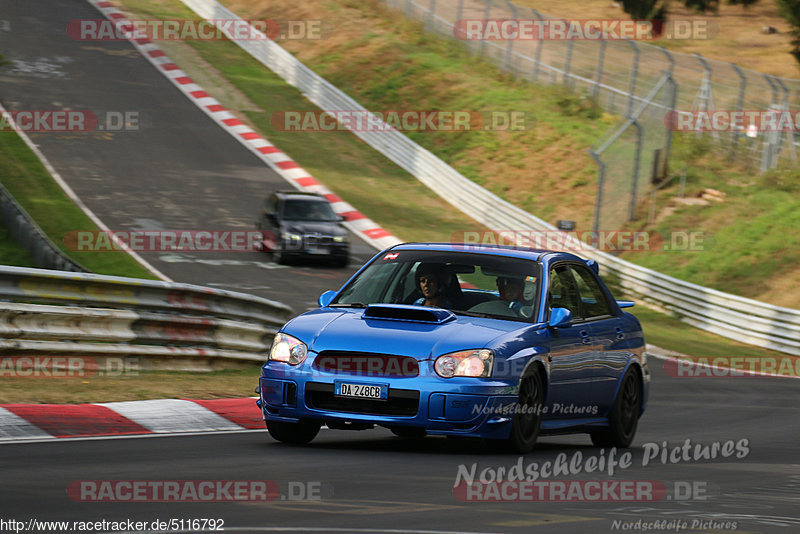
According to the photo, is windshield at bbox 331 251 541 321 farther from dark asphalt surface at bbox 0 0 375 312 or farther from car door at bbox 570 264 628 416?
dark asphalt surface at bbox 0 0 375 312

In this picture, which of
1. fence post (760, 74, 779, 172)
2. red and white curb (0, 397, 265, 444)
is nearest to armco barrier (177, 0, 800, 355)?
fence post (760, 74, 779, 172)

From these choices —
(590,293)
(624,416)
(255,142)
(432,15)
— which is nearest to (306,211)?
(255,142)

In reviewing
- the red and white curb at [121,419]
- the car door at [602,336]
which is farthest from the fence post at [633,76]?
the red and white curb at [121,419]

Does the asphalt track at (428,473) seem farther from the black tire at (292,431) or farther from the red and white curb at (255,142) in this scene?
the red and white curb at (255,142)

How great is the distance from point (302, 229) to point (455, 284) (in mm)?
16767

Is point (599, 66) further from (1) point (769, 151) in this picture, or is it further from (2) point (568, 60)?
(1) point (769, 151)

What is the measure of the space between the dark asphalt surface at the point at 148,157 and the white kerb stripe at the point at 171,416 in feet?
35.1

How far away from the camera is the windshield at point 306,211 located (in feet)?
85.5

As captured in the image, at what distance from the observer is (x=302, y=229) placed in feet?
84.1

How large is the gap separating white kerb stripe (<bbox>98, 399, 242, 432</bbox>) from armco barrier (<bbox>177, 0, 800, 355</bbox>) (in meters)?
15.8

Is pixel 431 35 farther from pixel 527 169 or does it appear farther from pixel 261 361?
pixel 261 361

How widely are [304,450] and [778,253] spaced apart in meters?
22.1

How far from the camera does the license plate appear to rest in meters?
8.02

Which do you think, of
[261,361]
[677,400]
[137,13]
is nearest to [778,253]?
[677,400]
